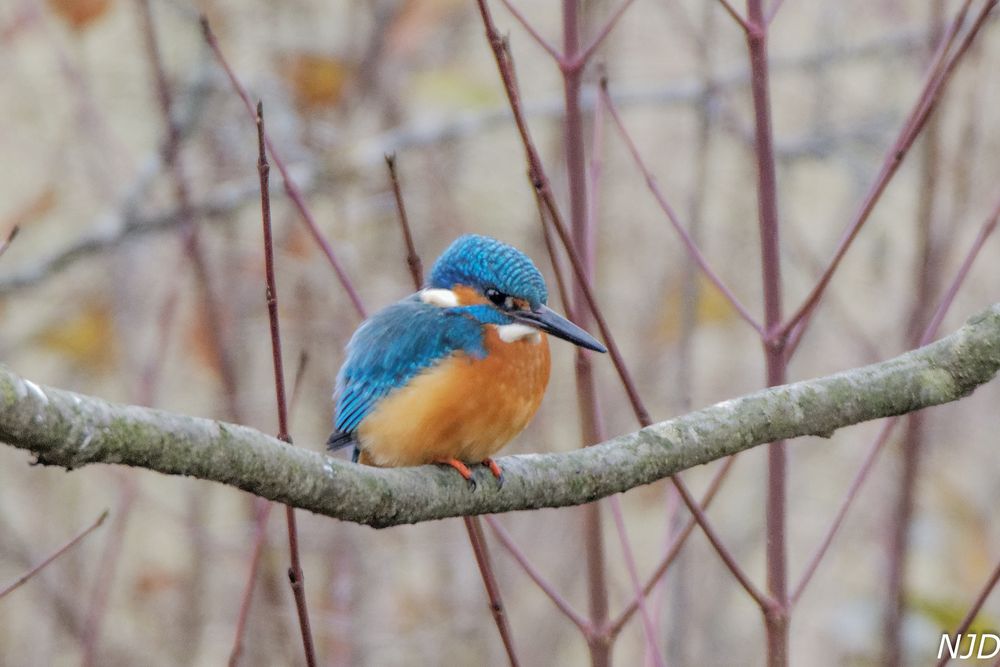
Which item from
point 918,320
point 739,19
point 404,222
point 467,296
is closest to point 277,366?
point 404,222

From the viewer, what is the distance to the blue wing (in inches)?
103

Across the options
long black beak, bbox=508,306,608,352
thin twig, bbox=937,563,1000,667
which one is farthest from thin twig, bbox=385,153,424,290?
thin twig, bbox=937,563,1000,667

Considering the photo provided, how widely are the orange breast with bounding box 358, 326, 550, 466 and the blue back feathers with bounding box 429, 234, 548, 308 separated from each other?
105mm

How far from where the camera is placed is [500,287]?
2672 mm

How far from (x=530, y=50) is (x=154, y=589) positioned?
10.2 feet

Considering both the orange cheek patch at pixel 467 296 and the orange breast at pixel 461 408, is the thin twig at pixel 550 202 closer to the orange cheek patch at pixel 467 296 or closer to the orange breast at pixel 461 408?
the orange breast at pixel 461 408

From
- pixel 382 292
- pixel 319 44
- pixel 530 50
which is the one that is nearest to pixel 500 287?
pixel 382 292

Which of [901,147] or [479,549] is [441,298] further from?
[901,147]

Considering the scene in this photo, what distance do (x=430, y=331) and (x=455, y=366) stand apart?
113mm

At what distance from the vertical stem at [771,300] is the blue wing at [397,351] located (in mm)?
690

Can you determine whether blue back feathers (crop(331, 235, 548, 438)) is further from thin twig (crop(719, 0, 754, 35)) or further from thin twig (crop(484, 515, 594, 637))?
thin twig (crop(719, 0, 754, 35))

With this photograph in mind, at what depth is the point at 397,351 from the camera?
8.69 ft

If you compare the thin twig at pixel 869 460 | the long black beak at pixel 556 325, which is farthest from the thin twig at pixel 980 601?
the long black beak at pixel 556 325

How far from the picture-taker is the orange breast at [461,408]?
7.95 ft
